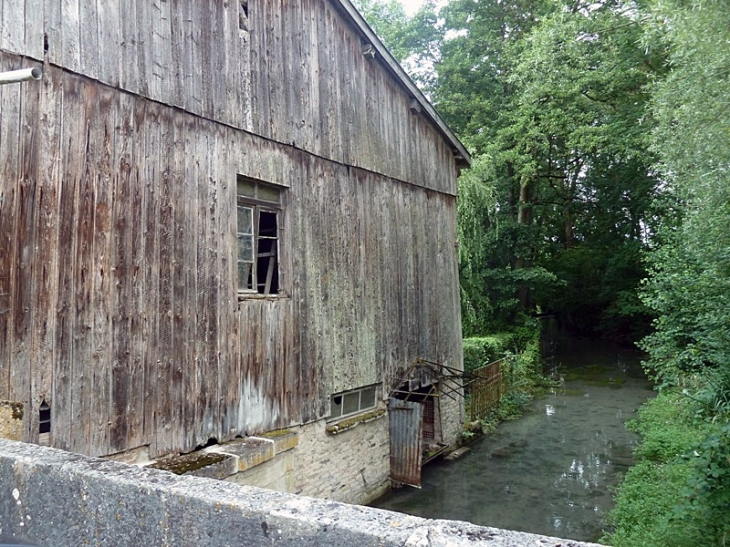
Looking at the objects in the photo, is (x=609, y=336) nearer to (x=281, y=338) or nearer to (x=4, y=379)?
(x=281, y=338)

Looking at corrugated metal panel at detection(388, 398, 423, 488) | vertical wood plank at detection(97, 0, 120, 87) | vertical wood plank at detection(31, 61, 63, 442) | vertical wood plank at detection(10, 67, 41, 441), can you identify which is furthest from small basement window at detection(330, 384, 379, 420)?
vertical wood plank at detection(97, 0, 120, 87)

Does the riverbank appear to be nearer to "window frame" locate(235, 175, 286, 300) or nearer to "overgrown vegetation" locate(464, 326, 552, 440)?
"overgrown vegetation" locate(464, 326, 552, 440)

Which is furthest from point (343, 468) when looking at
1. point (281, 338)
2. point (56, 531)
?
point (56, 531)

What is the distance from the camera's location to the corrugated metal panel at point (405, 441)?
920 cm

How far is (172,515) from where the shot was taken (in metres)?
1.98

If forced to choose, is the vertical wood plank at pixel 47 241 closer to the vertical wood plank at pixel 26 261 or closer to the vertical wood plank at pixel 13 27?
the vertical wood plank at pixel 26 261

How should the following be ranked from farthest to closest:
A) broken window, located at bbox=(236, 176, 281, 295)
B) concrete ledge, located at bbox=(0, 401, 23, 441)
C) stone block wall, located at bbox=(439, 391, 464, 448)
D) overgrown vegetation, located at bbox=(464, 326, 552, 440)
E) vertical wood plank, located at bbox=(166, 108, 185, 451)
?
overgrown vegetation, located at bbox=(464, 326, 552, 440) < stone block wall, located at bbox=(439, 391, 464, 448) < broken window, located at bbox=(236, 176, 281, 295) < vertical wood plank, located at bbox=(166, 108, 185, 451) < concrete ledge, located at bbox=(0, 401, 23, 441)

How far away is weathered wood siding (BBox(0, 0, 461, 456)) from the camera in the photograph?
14.8ft

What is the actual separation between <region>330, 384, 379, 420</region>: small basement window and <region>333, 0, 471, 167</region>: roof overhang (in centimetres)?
568

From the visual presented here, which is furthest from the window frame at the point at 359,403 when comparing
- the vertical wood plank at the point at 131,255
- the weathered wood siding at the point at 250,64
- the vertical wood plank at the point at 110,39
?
the vertical wood plank at the point at 110,39

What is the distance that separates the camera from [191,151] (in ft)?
19.3

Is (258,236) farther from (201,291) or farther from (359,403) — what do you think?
(359,403)

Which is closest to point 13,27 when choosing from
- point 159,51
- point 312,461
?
point 159,51

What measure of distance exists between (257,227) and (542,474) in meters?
7.33
